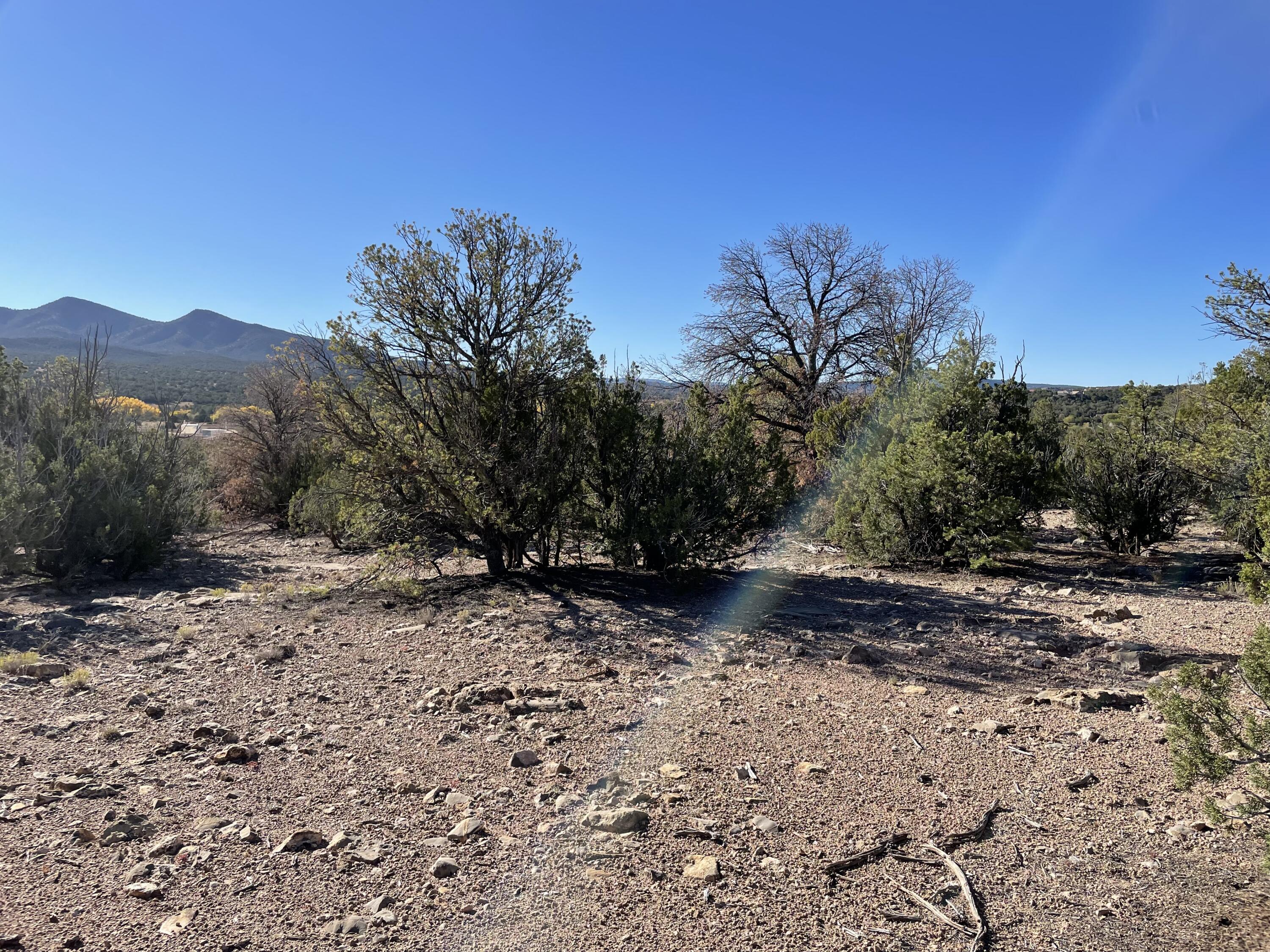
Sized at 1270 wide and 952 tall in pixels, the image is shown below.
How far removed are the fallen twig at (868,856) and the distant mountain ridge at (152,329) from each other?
121 meters

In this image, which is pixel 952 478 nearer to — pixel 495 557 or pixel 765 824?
pixel 495 557

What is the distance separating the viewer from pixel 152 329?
135250mm

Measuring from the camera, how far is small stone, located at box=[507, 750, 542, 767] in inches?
154

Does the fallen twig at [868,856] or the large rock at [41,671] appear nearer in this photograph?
the fallen twig at [868,856]

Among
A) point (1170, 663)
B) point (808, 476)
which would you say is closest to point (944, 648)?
point (1170, 663)

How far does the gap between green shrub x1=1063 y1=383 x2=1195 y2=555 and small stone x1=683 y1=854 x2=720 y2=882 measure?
9424mm

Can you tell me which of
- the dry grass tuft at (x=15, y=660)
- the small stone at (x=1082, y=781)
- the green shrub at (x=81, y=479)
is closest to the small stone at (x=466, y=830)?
the small stone at (x=1082, y=781)

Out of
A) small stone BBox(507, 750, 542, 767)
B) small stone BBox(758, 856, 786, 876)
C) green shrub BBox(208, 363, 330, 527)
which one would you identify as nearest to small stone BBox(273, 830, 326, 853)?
small stone BBox(507, 750, 542, 767)

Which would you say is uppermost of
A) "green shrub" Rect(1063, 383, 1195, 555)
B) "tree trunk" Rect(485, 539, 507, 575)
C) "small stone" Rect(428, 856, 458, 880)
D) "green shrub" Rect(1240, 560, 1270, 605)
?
"green shrub" Rect(1063, 383, 1195, 555)

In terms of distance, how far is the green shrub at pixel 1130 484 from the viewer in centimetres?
1045

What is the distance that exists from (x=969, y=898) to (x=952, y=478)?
24.7 feet

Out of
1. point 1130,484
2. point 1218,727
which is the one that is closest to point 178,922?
point 1218,727

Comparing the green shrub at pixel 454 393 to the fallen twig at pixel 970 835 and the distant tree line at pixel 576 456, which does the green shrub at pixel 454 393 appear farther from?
the fallen twig at pixel 970 835

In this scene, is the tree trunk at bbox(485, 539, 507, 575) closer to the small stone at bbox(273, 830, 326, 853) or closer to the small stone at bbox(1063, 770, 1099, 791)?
the small stone at bbox(273, 830, 326, 853)
